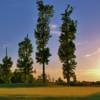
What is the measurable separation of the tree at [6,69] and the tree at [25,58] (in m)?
8.24

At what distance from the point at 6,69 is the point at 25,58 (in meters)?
11.0

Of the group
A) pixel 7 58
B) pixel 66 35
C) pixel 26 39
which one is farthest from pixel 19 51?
pixel 66 35

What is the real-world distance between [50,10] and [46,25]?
2.90m

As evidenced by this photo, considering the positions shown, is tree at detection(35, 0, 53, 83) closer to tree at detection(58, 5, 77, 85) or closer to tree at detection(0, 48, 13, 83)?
tree at detection(58, 5, 77, 85)

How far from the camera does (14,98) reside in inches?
955

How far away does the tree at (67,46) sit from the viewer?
200 feet

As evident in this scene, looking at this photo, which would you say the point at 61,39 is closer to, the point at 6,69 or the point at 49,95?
the point at 6,69

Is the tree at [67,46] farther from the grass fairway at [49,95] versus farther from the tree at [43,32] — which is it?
the grass fairway at [49,95]

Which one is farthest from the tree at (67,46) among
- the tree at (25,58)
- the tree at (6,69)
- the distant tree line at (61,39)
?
the tree at (6,69)

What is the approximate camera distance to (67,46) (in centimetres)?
6100

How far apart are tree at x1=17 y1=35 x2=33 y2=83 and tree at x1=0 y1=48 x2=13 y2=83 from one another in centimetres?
824

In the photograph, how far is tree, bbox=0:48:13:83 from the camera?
3130 inches

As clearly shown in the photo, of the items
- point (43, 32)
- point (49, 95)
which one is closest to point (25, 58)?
point (43, 32)

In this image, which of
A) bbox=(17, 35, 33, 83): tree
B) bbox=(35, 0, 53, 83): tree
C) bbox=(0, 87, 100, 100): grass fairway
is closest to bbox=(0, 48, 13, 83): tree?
bbox=(17, 35, 33, 83): tree
